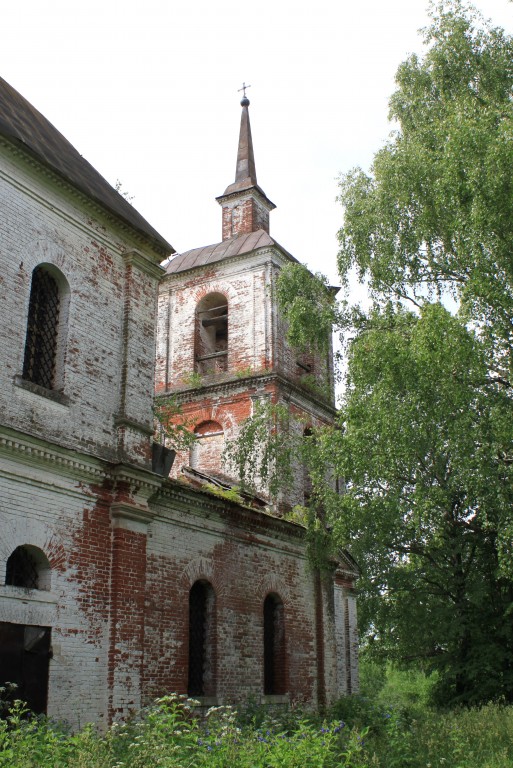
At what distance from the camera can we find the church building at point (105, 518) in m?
9.51

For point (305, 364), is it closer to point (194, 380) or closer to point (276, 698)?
point (194, 380)

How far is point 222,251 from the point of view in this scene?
20188 millimetres

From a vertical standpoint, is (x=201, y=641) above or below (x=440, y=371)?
below

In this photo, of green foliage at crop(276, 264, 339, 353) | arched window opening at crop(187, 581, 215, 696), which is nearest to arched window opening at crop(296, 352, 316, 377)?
green foliage at crop(276, 264, 339, 353)

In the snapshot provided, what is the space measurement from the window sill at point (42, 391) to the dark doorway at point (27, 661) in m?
2.82

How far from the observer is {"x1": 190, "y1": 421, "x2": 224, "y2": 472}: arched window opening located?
18.0m

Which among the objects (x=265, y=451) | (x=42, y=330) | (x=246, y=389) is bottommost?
(x=265, y=451)

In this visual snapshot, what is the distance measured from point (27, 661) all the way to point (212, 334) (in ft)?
40.0

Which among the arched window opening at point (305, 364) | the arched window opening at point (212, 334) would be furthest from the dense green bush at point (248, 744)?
the arched window opening at point (212, 334)

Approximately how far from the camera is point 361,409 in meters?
13.2

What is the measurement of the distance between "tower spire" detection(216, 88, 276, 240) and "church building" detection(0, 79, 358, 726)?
8.25m

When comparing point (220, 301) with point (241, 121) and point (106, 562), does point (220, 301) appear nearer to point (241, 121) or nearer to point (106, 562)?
point (241, 121)

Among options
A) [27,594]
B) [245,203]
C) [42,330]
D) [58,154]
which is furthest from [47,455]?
[245,203]

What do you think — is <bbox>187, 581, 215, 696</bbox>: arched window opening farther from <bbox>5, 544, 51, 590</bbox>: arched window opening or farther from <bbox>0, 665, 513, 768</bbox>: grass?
<bbox>5, 544, 51, 590</bbox>: arched window opening
